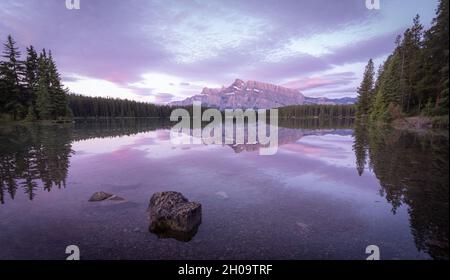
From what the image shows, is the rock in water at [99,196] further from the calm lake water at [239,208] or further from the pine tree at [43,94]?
the pine tree at [43,94]

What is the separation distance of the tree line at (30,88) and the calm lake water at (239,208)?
4758 cm

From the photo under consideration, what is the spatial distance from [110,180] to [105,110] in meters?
138

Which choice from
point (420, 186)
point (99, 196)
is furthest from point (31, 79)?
point (420, 186)

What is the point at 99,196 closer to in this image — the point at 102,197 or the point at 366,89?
the point at 102,197

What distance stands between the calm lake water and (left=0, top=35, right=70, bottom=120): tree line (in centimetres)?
4758

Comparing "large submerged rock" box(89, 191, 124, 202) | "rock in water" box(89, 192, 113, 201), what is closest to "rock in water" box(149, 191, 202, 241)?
"large submerged rock" box(89, 191, 124, 202)

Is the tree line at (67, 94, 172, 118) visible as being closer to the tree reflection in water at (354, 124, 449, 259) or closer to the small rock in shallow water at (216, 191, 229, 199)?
the small rock in shallow water at (216, 191, 229, 199)

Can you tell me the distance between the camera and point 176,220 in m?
7.80

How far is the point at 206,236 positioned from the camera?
7344mm

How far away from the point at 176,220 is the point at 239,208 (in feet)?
9.46

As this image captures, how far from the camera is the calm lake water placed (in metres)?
6.66

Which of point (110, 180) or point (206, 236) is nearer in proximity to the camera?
point (206, 236)
